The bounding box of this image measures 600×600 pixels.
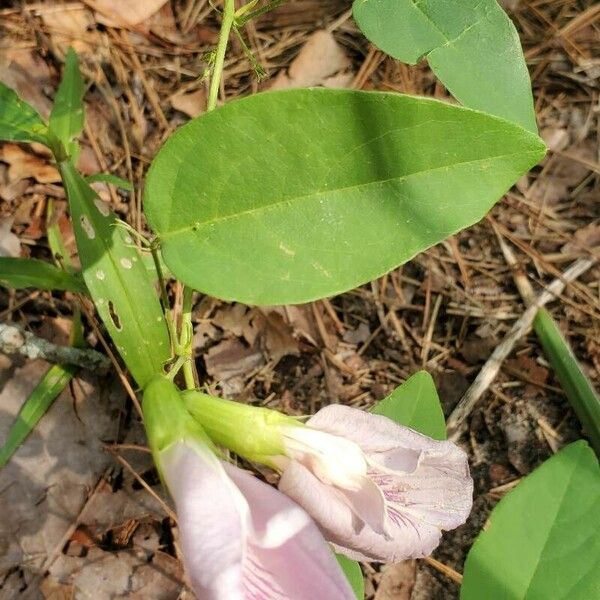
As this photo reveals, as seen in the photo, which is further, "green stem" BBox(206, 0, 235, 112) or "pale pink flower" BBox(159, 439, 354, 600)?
"green stem" BBox(206, 0, 235, 112)

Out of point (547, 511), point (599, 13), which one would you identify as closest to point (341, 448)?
point (547, 511)

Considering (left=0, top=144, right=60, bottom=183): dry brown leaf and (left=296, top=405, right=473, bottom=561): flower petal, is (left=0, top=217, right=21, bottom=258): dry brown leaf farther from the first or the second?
(left=296, top=405, right=473, bottom=561): flower petal

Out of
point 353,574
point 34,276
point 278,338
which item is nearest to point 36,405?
point 34,276

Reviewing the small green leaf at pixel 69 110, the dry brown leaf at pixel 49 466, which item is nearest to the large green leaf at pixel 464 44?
the small green leaf at pixel 69 110

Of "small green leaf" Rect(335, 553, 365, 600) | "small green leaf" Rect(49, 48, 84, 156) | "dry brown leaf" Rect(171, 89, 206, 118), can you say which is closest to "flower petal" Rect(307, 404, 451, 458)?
"small green leaf" Rect(335, 553, 365, 600)

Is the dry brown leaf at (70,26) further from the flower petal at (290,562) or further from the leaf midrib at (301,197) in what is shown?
the flower petal at (290,562)

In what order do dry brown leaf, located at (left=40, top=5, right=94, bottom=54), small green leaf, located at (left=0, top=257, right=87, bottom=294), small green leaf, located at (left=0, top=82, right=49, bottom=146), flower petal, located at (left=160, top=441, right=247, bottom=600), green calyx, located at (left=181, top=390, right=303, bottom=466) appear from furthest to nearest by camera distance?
dry brown leaf, located at (left=40, top=5, right=94, bottom=54)
small green leaf, located at (left=0, top=257, right=87, bottom=294)
small green leaf, located at (left=0, top=82, right=49, bottom=146)
green calyx, located at (left=181, top=390, right=303, bottom=466)
flower petal, located at (left=160, top=441, right=247, bottom=600)

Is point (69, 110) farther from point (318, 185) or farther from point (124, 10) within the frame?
point (318, 185)

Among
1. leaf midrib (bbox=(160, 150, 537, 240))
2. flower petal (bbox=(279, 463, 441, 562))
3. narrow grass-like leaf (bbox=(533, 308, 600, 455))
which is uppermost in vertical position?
leaf midrib (bbox=(160, 150, 537, 240))
